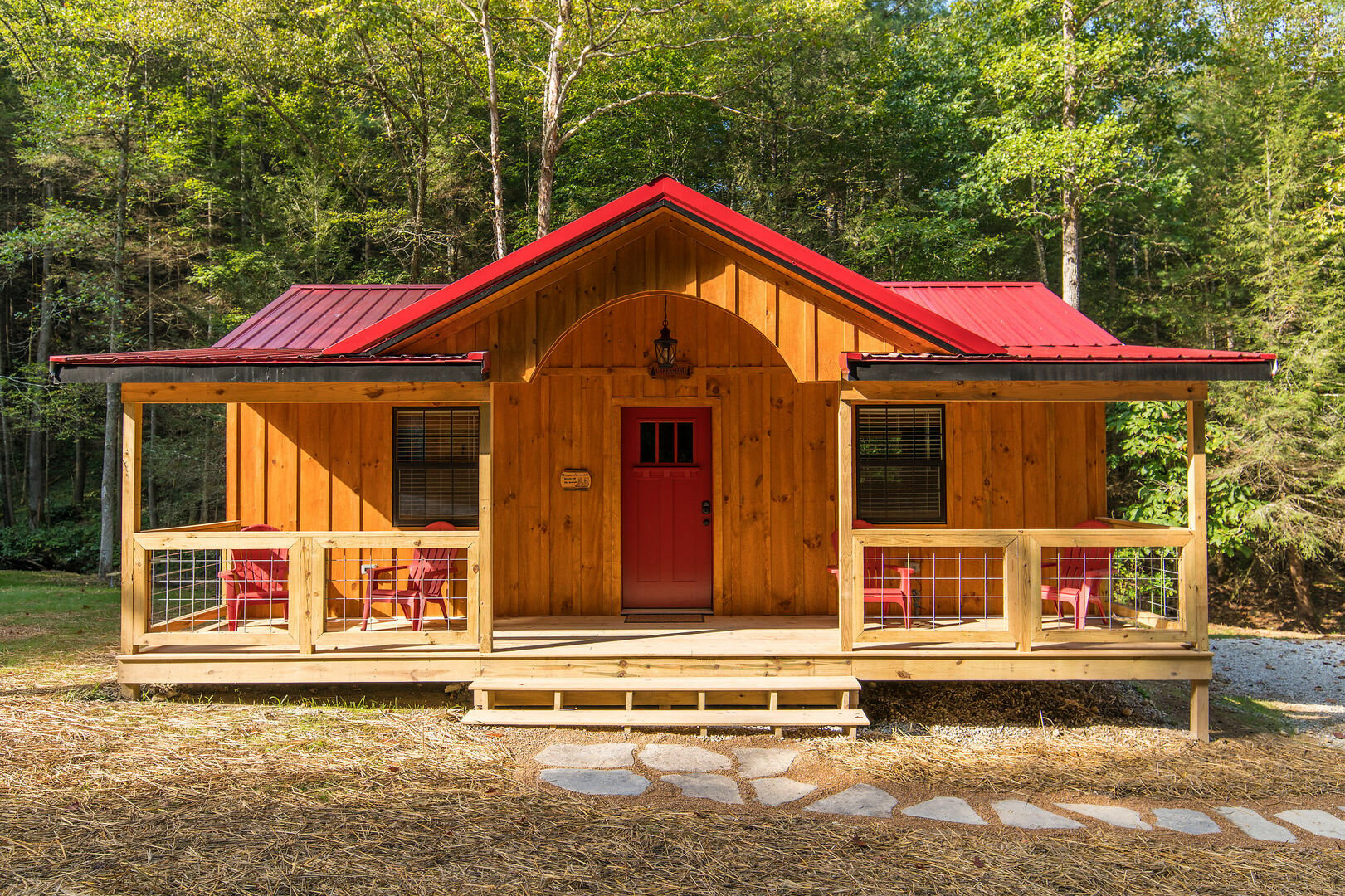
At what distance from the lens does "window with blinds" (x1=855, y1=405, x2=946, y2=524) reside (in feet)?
25.2

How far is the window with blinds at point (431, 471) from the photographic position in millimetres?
7594

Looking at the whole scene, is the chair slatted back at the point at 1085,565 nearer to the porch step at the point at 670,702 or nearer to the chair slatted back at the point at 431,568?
the porch step at the point at 670,702

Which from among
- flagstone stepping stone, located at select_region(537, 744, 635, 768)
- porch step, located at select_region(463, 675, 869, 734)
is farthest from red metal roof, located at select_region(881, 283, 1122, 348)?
flagstone stepping stone, located at select_region(537, 744, 635, 768)

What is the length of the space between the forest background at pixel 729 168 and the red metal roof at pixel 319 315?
572 cm

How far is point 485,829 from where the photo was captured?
→ 4137mm

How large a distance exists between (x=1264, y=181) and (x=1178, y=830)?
15196 mm

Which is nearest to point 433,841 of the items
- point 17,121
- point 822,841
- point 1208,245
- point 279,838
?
point 279,838

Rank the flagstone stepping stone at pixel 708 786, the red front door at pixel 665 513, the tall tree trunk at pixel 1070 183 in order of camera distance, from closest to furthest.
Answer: the flagstone stepping stone at pixel 708 786, the red front door at pixel 665 513, the tall tree trunk at pixel 1070 183

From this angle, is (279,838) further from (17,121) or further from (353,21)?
(17,121)

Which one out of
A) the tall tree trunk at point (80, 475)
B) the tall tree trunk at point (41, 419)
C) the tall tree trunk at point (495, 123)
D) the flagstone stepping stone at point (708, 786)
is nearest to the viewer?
the flagstone stepping stone at point (708, 786)

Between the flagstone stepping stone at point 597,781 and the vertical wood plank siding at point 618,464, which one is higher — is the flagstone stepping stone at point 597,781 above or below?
below

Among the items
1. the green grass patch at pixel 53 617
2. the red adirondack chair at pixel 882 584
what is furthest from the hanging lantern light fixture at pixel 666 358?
the green grass patch at pixel 53 617

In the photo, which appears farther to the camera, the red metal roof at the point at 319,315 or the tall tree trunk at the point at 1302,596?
the tall tree trunk at the point at 1302,596

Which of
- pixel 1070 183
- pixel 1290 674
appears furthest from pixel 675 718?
pixel 1070 183
